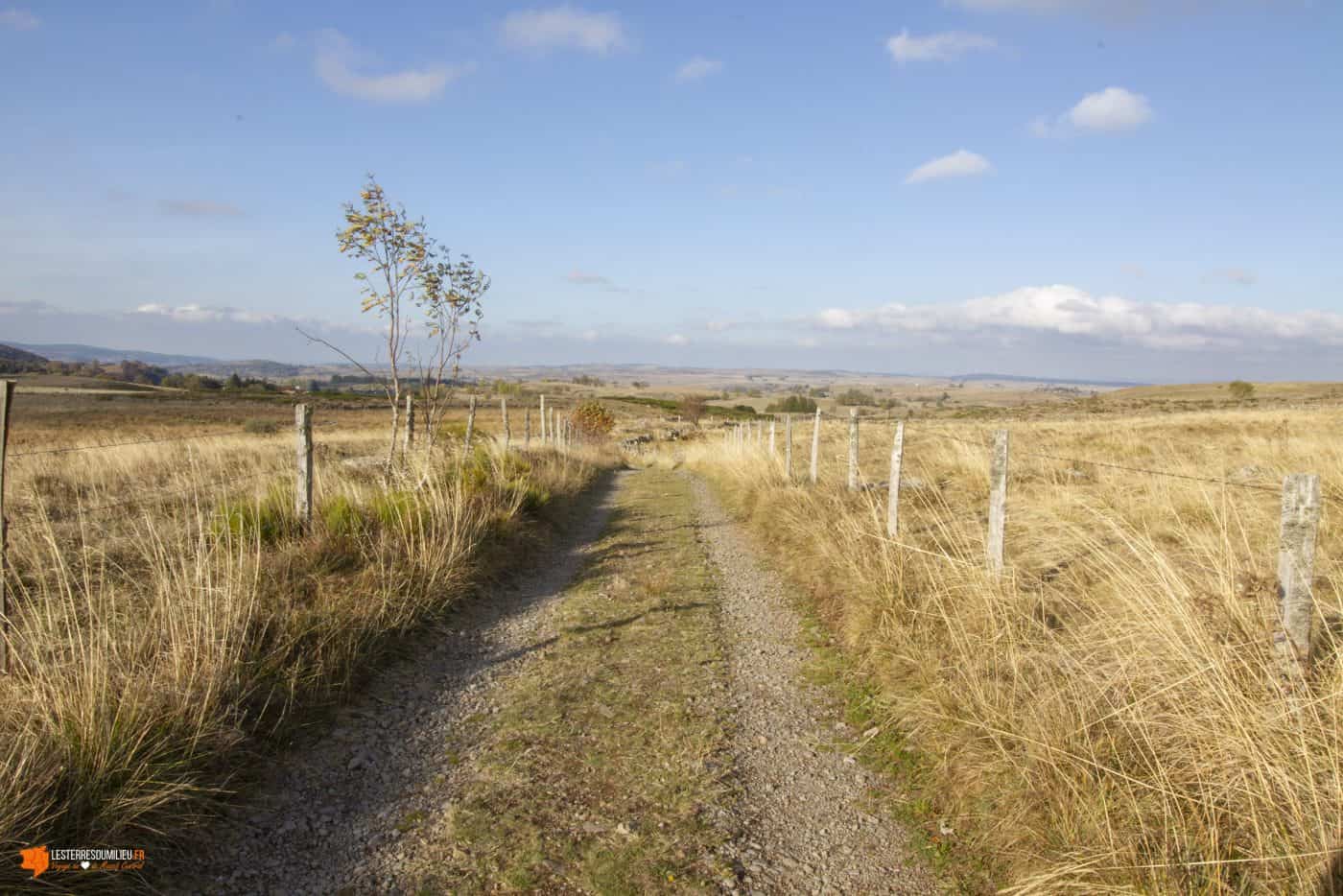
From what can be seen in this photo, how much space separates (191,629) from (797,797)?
357cm

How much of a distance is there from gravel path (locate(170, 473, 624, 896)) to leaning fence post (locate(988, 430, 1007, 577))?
12.2ft

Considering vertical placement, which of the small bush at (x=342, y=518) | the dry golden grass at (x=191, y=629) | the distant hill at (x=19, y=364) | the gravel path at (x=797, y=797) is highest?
the distant hill at (x=19, y=364)

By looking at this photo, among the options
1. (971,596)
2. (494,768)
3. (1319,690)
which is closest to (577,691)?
(494,768)

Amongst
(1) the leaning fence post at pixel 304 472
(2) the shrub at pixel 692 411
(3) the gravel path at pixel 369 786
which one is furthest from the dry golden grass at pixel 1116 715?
(2) the shrub at pixel 692 411

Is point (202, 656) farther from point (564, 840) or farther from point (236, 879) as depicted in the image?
point (564, 840)

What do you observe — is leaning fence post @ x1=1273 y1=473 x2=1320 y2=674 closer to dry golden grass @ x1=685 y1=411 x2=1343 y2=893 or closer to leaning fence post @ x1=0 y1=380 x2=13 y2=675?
dry golden grass @ x1=685 y1=411 x2=1343 y2=893

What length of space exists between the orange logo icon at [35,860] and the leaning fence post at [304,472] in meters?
4.94

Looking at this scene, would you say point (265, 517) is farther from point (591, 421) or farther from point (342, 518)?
point (591, 421)

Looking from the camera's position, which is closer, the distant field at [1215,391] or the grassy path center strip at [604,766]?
the grassy path center strip at [604,766]

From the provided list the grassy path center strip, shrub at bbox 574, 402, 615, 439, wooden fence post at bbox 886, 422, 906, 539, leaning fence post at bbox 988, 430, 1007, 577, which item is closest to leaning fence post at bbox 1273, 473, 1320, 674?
leaning fence post at bbox 988, 430, 1007, 577

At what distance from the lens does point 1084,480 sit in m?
12.5

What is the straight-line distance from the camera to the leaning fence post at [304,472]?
7.59 m

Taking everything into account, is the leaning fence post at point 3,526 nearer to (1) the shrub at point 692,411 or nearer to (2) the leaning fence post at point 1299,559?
(2) the leaning fence post at point 1299,559

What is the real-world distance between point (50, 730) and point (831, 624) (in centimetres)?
528
